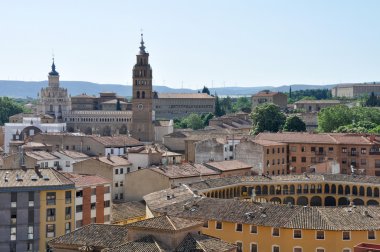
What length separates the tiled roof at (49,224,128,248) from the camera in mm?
48750

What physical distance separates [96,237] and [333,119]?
99.7m

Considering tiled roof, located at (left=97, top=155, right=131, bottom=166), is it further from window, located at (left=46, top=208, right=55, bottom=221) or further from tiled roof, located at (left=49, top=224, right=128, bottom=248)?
tiled roof, located at (left=49, top=224, right=128, bottom=248)

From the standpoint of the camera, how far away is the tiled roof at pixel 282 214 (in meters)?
57.0

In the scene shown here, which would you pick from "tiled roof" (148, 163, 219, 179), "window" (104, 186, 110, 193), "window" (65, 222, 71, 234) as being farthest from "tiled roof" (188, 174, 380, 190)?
"window" (65, 222, 71, 234)

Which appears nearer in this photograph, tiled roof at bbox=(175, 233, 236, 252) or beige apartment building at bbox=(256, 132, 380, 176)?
tiled roof at bbox=(175, 233, 236, 252)

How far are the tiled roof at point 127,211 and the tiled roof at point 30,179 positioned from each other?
8.09m

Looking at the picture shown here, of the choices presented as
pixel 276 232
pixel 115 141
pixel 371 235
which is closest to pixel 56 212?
pixel 276 232

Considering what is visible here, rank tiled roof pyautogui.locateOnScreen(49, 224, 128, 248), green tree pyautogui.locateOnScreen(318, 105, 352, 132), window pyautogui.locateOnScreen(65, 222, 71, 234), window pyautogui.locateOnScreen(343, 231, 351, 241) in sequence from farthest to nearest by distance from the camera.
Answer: green tree pyautogui.locateOnScreen(318, 105, 352, 132), window pyautogui.locateOnScreen(65, 222, 71, 234), window pyautogui.locateOnScreen(343, 231, 351, 241), tiled roof pyautogui.locateOnScreen(49, 224, 128, 248)

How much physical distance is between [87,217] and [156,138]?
87.0 metres

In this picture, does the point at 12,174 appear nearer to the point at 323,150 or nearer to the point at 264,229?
the point at 264,229

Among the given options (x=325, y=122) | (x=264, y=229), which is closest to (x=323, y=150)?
(x=325, y=122)

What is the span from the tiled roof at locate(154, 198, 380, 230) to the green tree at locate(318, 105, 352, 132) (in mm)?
82113

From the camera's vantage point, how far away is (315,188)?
85.8m

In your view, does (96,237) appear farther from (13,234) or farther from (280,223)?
(280,223)
